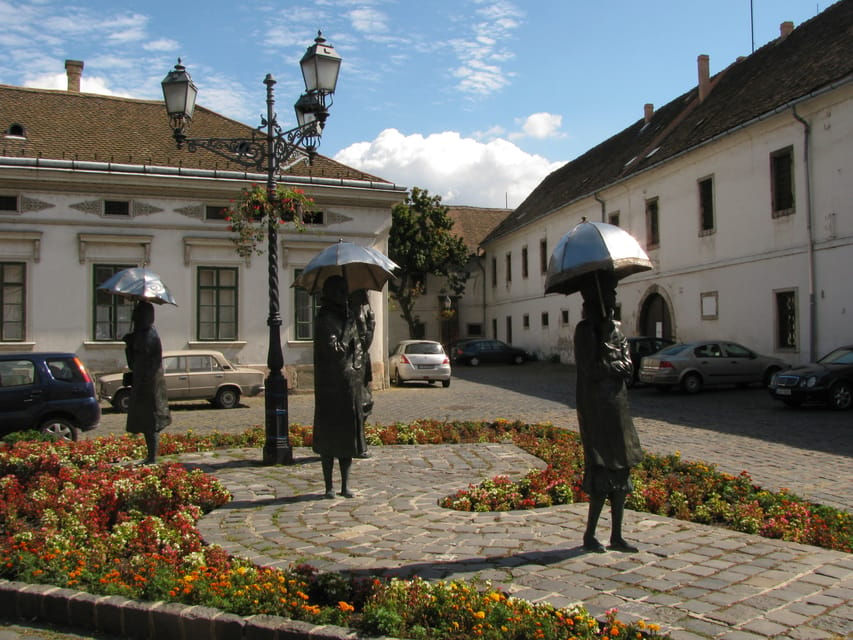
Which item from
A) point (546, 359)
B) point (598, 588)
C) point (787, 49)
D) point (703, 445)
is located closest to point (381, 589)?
point (598, 588)

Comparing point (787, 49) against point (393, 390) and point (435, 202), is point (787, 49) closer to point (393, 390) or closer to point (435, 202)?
point (393, 390)

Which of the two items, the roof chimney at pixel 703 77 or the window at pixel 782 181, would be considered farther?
the roof chimney at pixel 703 77

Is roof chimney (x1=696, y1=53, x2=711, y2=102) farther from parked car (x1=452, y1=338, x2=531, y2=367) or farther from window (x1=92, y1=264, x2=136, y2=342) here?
window (x1=92, y1=264, x2=136, y2=342)

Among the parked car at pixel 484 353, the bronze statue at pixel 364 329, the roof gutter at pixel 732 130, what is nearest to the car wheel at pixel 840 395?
the roof gutter at pixel 732 130

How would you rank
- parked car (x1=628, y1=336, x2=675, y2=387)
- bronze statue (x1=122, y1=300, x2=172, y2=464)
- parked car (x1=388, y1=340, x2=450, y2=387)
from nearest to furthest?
bronze statue (x1=122, y1=300, x2=172, y2=464) → parked car (x1=628, y1=336, x2=675, y2=387) → parked car (x1=388, y1=340, x2=450, y2=387)

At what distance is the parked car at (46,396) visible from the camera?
12.1 m

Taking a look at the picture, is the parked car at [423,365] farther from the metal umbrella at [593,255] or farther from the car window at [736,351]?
the metal umbrella at [593,255]

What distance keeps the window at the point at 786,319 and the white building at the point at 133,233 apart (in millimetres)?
11651

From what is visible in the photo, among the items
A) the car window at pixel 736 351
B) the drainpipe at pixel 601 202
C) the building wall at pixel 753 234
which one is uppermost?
the drainpipe at pixel 601 202

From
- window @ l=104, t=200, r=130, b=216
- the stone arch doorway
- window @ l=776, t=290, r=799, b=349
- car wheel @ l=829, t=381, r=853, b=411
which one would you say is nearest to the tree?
the stone arch doorway

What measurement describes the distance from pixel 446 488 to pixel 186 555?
314cm

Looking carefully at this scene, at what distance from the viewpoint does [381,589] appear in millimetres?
4547

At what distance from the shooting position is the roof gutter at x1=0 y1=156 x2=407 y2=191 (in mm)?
19922

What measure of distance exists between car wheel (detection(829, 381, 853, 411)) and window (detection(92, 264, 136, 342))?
57.2 ft
